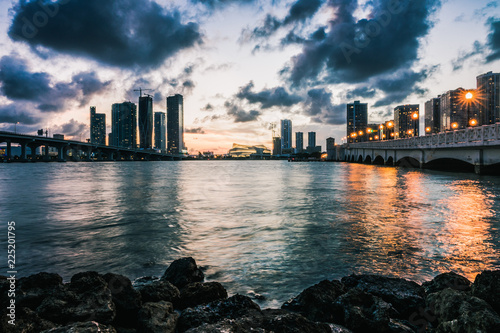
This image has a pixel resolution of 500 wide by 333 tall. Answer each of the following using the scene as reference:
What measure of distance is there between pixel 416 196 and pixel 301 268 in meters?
20.6

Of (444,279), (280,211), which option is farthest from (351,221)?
(444,279)

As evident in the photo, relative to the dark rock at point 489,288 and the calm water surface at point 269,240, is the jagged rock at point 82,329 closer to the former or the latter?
the calm water surface at point 269,240

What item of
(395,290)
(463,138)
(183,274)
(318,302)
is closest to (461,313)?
(395,290)

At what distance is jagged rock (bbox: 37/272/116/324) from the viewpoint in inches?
215

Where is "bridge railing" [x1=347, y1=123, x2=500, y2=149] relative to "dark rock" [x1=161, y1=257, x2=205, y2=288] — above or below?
above

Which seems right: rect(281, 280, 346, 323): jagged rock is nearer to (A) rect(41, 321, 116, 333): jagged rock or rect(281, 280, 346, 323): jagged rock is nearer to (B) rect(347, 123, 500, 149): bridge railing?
(A) rect(41, 321, 116, 333): jagged rock

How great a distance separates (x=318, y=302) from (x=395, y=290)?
5.70 feet

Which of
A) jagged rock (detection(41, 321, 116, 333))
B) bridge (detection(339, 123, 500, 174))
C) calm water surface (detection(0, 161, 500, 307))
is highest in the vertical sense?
bridge (detection(339, 123, 500, 174))

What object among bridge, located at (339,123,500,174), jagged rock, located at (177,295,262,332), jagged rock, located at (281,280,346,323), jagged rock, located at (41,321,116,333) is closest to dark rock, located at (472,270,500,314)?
jagged rock, located at (281,280,346,323)

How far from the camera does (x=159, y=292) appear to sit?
21.5ft

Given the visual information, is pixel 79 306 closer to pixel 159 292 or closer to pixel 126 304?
pixel 126 304

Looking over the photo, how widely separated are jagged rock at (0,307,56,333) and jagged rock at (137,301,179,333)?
4.80 ft

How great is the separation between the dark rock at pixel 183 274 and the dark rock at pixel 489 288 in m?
5.97

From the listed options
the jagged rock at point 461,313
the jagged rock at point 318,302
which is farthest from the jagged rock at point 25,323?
the jagged rock at point 461,313
